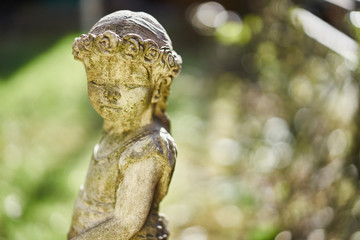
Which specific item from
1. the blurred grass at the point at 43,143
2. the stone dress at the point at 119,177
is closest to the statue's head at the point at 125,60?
the stone dress at the point at 119,177

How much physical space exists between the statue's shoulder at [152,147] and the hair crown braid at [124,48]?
229 mm

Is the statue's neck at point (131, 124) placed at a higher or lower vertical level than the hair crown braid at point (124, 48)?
lower

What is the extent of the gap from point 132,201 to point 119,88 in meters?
0.35

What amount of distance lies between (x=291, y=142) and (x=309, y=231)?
107 cm

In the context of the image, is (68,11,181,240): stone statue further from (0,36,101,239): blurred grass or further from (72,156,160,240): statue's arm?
(0,36,101,239): blurred grass

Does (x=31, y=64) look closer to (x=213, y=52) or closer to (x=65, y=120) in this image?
(x=65, y=120)

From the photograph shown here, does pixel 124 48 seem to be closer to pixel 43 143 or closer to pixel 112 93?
pixel 112 93

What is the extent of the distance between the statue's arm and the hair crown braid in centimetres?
31

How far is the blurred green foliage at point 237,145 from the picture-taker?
2.99m

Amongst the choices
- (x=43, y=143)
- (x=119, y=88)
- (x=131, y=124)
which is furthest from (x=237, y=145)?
(x=119, y=88)

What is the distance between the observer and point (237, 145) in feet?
14.2

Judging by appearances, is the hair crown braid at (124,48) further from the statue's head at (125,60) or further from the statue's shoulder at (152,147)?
the statue's shoulder at (152,147)

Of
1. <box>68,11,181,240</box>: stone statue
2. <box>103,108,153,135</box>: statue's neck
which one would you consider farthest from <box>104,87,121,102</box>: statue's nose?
<box>103,108,153,135</box>: statue's neck

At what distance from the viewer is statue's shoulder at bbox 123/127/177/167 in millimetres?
1374
